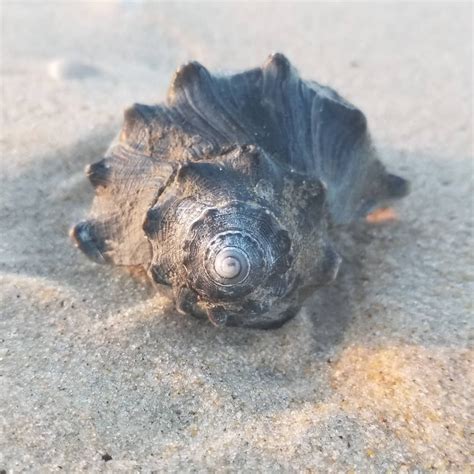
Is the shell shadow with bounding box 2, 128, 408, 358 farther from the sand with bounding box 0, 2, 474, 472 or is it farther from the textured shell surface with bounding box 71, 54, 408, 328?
the textured shell surface with bounding box 71, 54, 408, 328

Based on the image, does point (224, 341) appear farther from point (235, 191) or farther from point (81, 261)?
point (81, 261)

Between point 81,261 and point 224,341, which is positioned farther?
point 81,261

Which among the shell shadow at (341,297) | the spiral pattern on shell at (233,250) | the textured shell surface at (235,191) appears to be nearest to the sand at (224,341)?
the shell shadow at (341,297)

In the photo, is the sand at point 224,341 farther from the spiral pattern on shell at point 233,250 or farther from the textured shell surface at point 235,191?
the spiral pattern on shell at point 233,250

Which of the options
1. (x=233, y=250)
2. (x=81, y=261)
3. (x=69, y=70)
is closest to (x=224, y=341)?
(x=233, y=250)

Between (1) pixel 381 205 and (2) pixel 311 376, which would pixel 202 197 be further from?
(1) pixel 381 205

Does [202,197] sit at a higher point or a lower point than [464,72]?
lower

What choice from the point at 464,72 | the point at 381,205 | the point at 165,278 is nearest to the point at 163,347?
the point at 165,278
